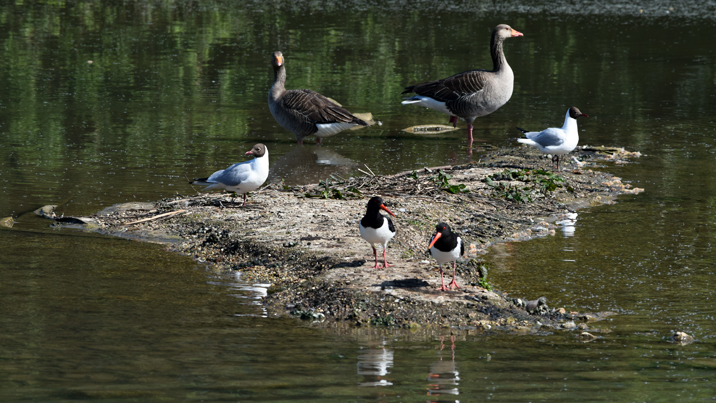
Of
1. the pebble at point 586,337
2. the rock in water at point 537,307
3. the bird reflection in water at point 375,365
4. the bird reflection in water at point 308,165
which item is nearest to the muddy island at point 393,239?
the rock in water at point 537,307

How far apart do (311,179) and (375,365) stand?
911cm

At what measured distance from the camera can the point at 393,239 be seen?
10.8 meters

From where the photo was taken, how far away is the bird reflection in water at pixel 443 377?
6.73 m

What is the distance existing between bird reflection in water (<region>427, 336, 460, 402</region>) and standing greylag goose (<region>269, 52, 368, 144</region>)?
37.6 ft

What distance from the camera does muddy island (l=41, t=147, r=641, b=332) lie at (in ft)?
28.3

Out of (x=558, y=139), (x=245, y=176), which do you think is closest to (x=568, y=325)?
(x=245, y=176)

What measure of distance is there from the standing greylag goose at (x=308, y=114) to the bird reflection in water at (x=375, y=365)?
11193 mm

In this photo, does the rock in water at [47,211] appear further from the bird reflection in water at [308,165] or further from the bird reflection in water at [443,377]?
the bird reflection in water at [443,377]

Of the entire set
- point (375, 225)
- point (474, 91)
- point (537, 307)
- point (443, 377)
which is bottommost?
point (443, 377)

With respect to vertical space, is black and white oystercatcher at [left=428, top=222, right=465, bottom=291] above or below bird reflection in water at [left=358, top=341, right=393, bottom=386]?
above

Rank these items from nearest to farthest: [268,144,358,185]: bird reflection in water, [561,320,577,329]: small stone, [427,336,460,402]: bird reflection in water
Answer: [427,336,460,402]: bird reflection in water
[561,320,577,329]: small stone
[268,144,358,185]: bird reflection in water

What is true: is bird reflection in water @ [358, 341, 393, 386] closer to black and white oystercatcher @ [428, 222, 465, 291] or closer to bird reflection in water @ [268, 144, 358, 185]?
black and white oystercatcher @ [428, 222, 465, 291]

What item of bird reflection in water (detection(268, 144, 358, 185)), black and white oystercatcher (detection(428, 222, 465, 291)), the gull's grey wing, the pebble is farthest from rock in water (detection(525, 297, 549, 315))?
bird reflection in water (detection(268, 144, 358, 185))

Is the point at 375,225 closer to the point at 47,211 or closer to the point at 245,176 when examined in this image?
the point at 245,176
